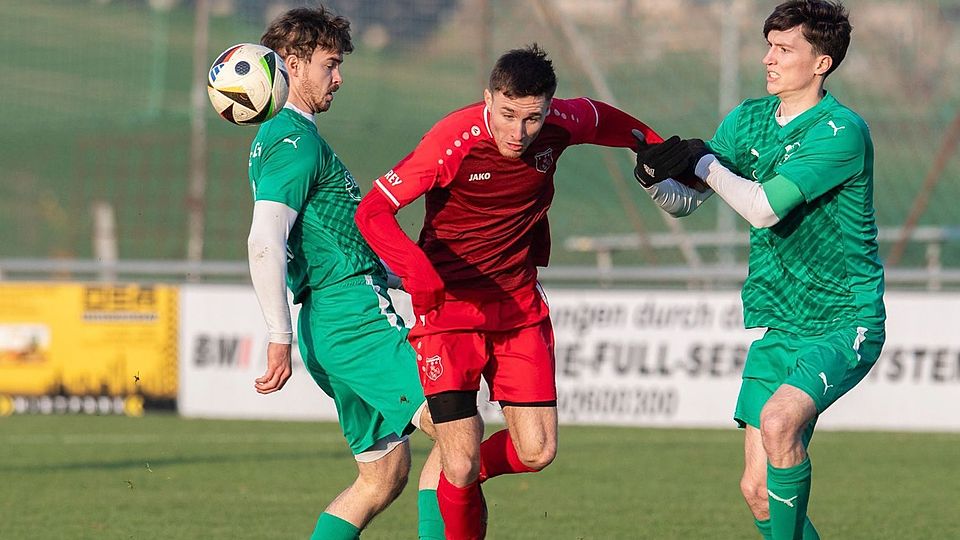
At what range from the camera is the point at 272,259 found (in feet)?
20.0

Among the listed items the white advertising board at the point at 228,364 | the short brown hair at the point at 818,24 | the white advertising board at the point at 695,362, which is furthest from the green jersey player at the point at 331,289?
the white advertising board at the point at 228,364

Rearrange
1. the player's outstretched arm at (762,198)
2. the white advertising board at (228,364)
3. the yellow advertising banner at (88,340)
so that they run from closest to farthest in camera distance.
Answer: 1. the player's outstretched arm at (762,198)
2. the white advertising board at (228,364)
3. the yellow advertising banner at (88,340)

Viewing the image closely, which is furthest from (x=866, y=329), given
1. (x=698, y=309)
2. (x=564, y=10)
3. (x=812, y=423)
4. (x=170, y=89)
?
(x=170, y=89)

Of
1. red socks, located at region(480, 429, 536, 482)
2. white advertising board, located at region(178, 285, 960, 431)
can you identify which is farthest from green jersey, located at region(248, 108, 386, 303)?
white advertising board, located at region(178, 285, 960, 431)

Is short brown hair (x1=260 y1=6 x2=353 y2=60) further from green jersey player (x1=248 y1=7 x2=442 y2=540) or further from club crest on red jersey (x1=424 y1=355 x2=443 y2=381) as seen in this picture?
club crest on red jersey (x1=424 y1=355 x2=443 y2=381)

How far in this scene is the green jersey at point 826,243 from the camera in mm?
6145

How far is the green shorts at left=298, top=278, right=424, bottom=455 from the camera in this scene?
633cm

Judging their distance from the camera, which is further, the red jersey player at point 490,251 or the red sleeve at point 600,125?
the red sleeve at point 600,125

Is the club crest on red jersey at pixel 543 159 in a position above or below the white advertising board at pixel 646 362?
above

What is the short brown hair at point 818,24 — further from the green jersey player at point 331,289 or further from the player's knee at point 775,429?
the green jersey player at point 331,289

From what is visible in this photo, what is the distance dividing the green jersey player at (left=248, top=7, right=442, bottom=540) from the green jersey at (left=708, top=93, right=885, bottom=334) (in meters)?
1.48

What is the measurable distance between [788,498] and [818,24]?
186 cm

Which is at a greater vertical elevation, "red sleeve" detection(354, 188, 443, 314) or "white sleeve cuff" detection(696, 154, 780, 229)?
"white sleeve cuff" detection(696, 154, 780, 229)

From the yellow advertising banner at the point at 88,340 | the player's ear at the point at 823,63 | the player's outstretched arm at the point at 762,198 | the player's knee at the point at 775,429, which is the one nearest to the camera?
the player's knee at the point at 775,429
